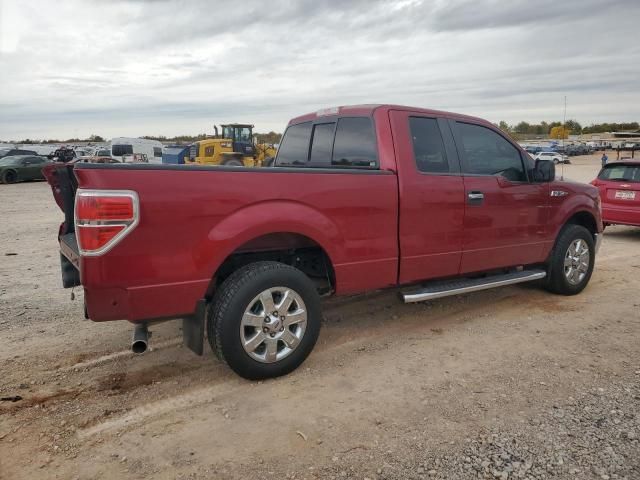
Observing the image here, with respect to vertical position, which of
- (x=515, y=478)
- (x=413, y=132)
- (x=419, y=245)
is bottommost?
(x=515, y=478)

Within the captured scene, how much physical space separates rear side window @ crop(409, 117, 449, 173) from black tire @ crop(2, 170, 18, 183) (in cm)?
2618

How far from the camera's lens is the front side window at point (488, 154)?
15.1 ft

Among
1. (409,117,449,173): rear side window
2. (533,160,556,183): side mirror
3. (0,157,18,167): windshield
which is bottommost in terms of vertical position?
(533,160,556,183): side mirror

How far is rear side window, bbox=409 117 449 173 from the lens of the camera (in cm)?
420

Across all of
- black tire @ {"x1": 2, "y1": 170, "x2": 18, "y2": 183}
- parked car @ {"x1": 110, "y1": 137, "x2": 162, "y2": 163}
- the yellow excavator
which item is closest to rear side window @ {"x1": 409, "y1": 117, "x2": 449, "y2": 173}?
the yellow excavator

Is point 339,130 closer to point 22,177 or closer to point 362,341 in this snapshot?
point 362,341

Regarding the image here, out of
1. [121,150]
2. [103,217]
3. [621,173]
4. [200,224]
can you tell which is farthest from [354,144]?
[121,150]

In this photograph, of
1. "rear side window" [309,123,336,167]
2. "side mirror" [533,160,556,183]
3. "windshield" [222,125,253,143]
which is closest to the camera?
"rear side window" [309,123,336,167]

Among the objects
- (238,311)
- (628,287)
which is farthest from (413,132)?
(628,287)

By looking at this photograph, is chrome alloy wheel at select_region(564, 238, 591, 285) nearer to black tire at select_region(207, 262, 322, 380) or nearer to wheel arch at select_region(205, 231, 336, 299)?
wheel arch at select_region(205, 231, 336, 299)

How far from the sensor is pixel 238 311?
3.27 m

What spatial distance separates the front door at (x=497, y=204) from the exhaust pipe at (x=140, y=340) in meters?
2.80

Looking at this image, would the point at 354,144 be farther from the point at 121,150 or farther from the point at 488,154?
the point at 121,150

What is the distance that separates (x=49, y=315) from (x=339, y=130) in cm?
337
